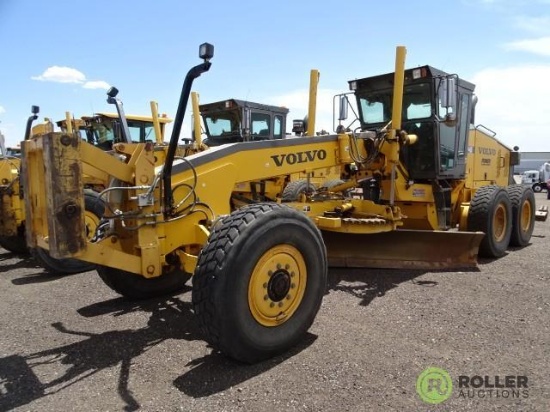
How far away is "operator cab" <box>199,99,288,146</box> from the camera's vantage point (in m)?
9.97

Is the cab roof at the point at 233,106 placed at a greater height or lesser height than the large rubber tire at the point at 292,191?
greater

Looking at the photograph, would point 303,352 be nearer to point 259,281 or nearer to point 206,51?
point 259,281

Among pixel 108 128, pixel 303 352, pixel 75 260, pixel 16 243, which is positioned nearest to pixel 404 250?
pixel 303 352

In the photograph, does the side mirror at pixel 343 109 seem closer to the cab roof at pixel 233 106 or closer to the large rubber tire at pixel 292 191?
the large rubber tire at pixel 292 191

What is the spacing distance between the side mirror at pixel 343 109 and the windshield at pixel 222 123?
3.91m

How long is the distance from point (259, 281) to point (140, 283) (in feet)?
6.05

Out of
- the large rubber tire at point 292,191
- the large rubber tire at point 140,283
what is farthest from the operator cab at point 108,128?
the large rubber tire at point 140,283

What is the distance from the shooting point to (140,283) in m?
4.68

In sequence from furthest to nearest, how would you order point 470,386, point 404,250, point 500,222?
1. point 500,222
2. point 404,250
3. point 470,386

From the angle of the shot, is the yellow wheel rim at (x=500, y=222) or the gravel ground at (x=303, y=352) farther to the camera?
the yellow wheel rim at (x=500, y=222)

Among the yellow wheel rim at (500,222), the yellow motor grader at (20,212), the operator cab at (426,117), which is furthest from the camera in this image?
the yellow wheel rim at (500,222)

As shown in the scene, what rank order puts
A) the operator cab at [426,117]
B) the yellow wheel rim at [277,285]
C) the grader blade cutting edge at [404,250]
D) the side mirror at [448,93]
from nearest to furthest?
the yellow wheel rim at [277,285]
the side mirror at [448,93]
the grader blade cutting edge at [404,250]
the operator cab at [426,117]

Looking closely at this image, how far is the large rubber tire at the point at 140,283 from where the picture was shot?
4535 mm

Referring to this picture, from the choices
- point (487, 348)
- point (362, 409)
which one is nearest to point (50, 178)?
point (362, 409)
